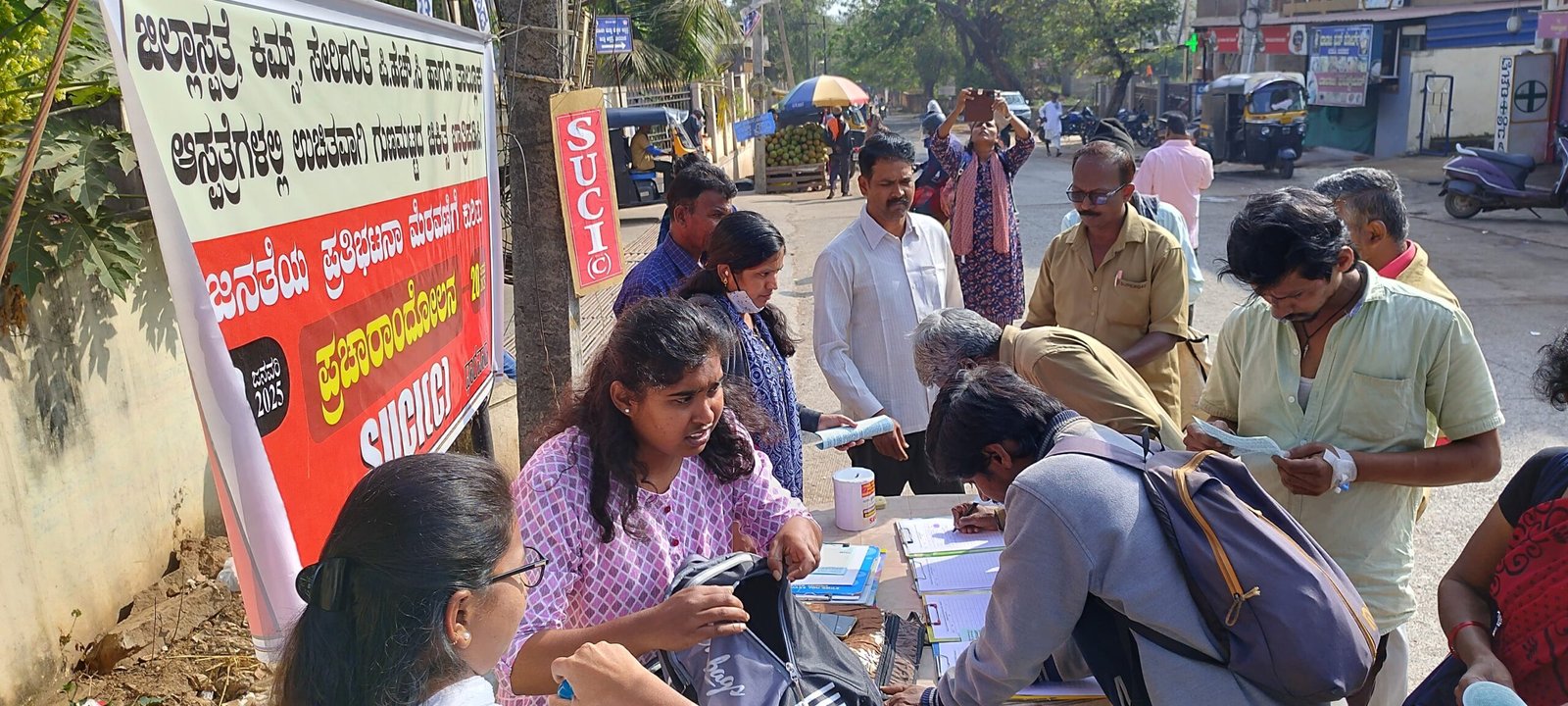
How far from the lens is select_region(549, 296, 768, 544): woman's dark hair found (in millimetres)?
2016

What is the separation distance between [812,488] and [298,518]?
3.85 m

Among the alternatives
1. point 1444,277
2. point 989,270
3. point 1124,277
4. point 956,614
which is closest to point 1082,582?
point 956,614

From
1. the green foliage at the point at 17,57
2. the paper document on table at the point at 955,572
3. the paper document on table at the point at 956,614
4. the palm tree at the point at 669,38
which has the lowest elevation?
the paper document on table at the point at 956,614

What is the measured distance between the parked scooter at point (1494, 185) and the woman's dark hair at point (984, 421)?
13.6 metres

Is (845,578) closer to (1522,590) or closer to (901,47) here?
(1522,590)

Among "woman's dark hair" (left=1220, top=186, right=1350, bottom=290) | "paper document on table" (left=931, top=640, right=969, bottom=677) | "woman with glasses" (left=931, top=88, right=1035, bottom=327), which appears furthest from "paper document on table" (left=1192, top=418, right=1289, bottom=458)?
"woman with glasses" (left=931, top=88, right=1035, bottom=327)

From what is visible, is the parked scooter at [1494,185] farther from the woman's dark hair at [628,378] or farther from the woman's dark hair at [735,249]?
the woman's dark hair at [628,378]

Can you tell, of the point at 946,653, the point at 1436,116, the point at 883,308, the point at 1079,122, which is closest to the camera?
the point at 946,653

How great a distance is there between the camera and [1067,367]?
2.74 m

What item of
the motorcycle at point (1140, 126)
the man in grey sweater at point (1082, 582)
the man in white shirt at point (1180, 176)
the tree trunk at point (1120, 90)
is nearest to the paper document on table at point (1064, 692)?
the man in grey sweater at point (1082, 582)

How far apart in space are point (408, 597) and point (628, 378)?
0.75m

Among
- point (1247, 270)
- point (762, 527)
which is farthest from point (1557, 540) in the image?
point (762, 527)

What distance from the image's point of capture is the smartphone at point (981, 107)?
17.3 ft

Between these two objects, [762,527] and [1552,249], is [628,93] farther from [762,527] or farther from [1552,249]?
[762,527]
